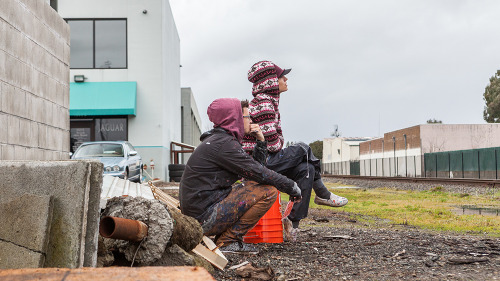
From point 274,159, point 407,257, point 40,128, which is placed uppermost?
point 40,128

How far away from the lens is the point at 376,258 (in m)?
4.76

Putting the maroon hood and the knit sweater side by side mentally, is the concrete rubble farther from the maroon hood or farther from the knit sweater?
the knit sweater

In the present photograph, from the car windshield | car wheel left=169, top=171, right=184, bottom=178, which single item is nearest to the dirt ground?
the car windshield

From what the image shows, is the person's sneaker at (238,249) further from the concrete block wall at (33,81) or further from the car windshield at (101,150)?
the car windshield at (101,150)

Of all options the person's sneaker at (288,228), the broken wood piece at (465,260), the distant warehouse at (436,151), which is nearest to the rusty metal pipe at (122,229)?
the person's sneaker at (288,228)

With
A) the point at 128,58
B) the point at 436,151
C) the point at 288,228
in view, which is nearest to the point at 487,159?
the point at 436,151

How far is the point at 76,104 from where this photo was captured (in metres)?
22.2

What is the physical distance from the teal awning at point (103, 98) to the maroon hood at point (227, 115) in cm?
1810

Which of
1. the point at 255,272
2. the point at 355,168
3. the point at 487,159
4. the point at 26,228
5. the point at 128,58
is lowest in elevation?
the point at 355,168

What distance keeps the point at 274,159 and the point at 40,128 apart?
2.82 m

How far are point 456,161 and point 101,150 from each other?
3206 centimetres

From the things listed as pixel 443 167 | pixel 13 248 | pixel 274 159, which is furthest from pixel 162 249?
pixel 443 167

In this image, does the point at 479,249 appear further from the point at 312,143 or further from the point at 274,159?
the point at 312,143

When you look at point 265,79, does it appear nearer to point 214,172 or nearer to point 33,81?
point 214,172
